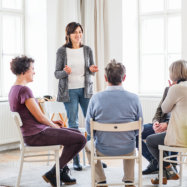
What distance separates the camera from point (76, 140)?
3.08 m

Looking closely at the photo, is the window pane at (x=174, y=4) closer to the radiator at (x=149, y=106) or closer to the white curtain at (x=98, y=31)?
the white curtain at (x=98, y=31)

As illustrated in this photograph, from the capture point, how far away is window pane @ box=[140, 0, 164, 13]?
558cm

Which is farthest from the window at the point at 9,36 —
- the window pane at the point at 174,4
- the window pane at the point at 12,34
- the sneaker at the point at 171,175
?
the sneaker at the point at 171,175

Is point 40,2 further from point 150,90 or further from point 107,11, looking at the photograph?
point 150,90

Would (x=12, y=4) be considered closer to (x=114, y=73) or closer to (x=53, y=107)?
(x=53, y=107)

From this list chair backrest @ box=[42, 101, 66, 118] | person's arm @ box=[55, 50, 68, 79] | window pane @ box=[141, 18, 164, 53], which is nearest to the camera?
person's arm @ box=[55, 50, 68, 79]

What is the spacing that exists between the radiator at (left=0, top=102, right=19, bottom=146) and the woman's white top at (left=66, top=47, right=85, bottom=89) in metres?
1.50

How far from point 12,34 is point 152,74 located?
2160 mm

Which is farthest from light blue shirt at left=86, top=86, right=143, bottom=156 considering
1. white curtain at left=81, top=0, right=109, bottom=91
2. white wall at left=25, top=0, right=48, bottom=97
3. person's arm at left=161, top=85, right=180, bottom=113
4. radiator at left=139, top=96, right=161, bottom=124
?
white wall at left=25, top=0, right=48, bottom=97

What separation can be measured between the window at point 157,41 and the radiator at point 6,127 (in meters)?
2.03

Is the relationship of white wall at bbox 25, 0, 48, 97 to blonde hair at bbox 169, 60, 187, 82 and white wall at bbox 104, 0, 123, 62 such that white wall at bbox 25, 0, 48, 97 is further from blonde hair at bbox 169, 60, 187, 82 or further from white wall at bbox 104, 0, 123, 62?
blonde hair at bbox 169, 60, 187, 82

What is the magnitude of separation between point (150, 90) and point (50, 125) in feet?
9.45

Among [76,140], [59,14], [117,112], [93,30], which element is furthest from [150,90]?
[117,112]

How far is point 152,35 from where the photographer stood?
18.6ft
